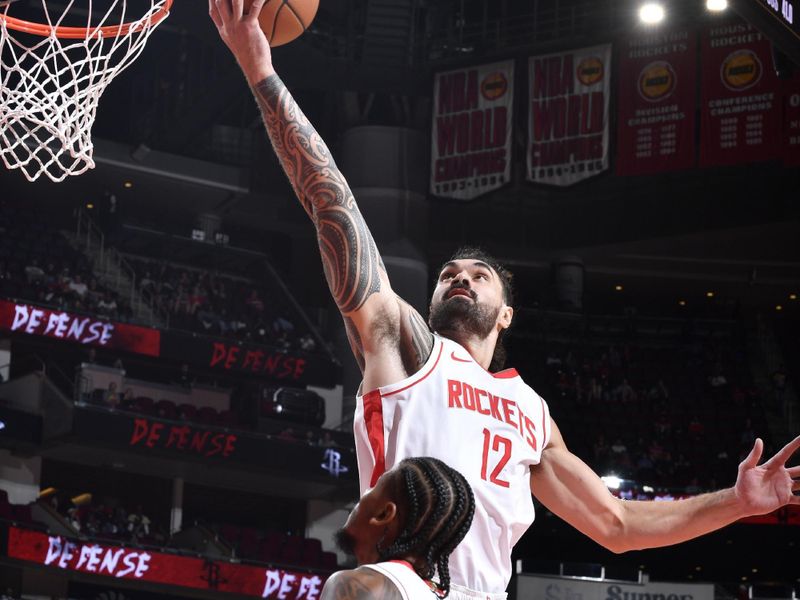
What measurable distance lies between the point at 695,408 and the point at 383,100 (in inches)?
313

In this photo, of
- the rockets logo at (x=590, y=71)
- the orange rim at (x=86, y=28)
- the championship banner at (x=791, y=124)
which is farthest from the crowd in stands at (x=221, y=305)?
the orange rim at (x=86, y=28)

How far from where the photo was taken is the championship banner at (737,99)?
61.8 ft

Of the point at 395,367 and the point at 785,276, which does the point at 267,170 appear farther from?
the point at 395,367

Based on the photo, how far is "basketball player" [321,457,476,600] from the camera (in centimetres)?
241

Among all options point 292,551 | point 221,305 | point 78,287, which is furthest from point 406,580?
point 221,305

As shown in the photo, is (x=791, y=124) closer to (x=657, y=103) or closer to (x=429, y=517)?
(x=657, y=103)

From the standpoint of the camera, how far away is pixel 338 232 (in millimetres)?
3666

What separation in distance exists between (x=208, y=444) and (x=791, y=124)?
33.4ft

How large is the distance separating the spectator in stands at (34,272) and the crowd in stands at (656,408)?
348 inches

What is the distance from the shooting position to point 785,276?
24.8 metres

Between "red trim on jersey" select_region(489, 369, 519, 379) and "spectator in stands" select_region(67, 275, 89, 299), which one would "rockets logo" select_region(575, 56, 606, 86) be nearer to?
"spectator in stands" select_region(67, 275, 89, 299)

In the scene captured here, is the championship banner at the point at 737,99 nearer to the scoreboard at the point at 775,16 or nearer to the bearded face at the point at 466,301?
the scoreboard at the point at 775,16

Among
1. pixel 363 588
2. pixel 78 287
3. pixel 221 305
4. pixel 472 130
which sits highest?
pixel 472 130

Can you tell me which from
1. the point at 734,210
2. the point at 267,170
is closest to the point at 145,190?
the point at 267,170
